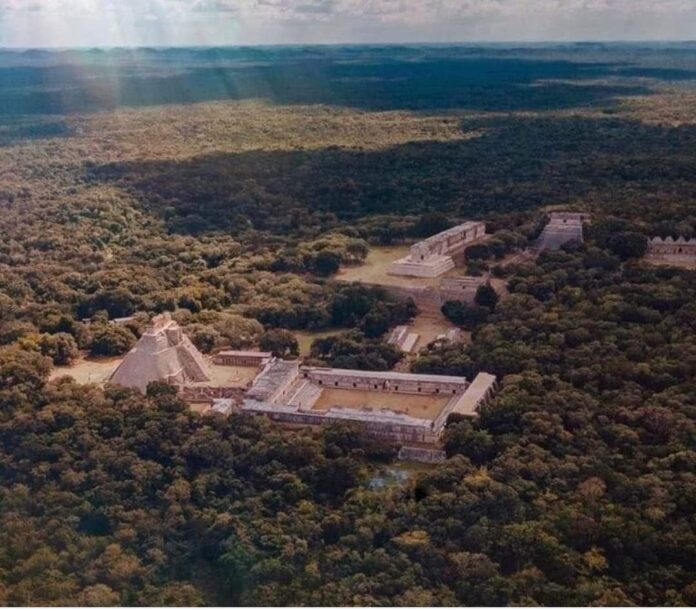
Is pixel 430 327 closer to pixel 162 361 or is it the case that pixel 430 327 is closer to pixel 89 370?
pixel 162 361

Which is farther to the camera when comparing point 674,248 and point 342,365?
point 674,248

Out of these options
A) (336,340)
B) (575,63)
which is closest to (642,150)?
(336,340)

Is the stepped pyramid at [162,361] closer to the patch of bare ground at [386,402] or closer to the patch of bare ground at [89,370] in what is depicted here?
the patch of bare ground at [89,370]

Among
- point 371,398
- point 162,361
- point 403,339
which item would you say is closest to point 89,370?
point 162,361

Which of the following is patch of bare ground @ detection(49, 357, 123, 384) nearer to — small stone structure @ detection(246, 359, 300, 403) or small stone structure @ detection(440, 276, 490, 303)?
small stone structure @ detection(246, 359, 300, 403)

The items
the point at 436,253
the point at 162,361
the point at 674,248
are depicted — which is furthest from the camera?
the point at 436,253

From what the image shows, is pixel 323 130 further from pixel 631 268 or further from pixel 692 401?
pixel 692 401
